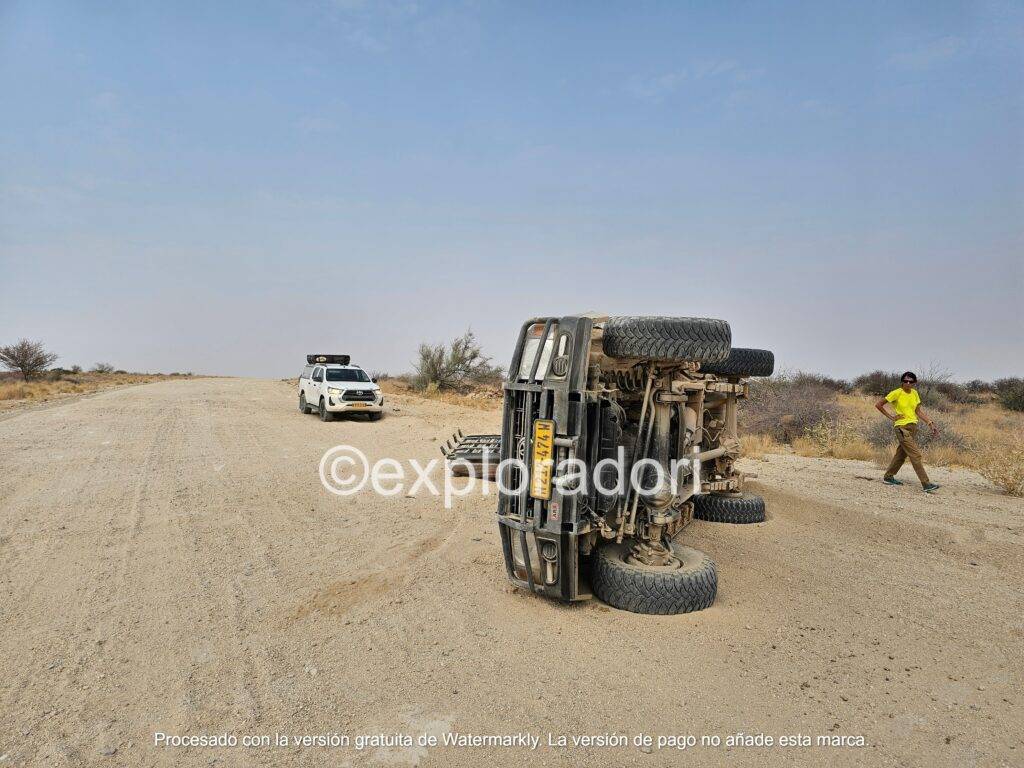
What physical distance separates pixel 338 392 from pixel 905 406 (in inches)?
536

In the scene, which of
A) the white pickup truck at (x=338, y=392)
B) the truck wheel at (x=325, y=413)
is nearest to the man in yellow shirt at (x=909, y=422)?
the white pickup truck at (x=338, y=392)

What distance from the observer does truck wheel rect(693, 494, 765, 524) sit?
7289 millimetres

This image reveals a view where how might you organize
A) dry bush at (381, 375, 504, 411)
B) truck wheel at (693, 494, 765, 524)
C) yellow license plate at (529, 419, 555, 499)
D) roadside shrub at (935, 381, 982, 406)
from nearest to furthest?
yellow license plate at (529, 419, 555, 499) < truck wheel at (693, 494, 765, 524) < dry bush at (381, 375, 504, 411) < roadside shrub at (935, 381, 982, 406)

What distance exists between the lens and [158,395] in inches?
925

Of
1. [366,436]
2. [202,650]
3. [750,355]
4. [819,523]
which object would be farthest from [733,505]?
[366,436]

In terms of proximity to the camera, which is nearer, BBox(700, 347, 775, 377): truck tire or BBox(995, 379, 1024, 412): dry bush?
BBox(700, 347, 775, 377): truck tire

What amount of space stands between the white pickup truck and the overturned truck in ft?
44.0

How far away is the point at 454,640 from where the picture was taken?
13.4ft

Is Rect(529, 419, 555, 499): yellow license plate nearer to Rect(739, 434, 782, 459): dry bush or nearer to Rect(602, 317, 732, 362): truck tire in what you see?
Rect(602, 317, 732, 362): truck tire

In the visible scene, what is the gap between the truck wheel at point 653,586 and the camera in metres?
4.36

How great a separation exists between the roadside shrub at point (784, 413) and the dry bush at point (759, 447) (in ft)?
2.52

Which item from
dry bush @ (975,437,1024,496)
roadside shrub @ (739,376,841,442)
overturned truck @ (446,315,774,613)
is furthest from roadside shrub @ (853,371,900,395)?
overturned truck @ (446,315,774,613)

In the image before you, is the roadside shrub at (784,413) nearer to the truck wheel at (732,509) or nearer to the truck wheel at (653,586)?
the truck wheel at (732,509)

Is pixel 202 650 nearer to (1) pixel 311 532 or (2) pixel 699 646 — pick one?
(1) pixel 311 532
